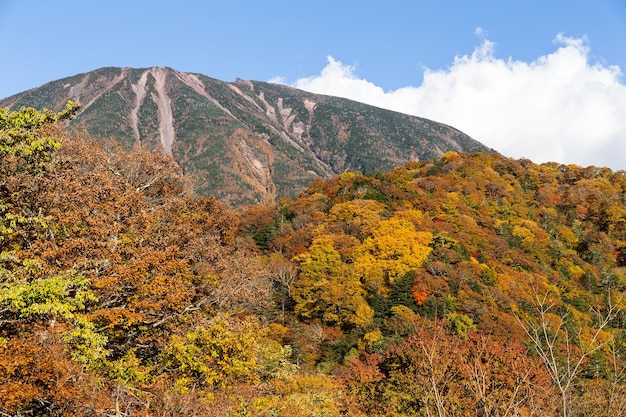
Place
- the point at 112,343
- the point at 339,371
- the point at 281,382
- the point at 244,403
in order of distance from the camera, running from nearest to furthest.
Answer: the point at 244,403, the point at 112,343, the point at 281,382, the point at 339,371

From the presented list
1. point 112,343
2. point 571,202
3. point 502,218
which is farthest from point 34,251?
point 571,202

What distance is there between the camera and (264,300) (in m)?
22.3

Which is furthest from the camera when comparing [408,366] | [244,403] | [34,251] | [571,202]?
[571,202]

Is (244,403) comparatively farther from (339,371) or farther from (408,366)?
(339,371)

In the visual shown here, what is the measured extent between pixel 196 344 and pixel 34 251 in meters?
5.69

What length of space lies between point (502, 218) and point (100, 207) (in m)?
67.9

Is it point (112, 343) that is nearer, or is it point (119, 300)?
point (119, 300)

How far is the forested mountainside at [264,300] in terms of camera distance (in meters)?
10.6

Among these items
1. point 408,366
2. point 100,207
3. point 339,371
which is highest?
point 100,207

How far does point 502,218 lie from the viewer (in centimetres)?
7075

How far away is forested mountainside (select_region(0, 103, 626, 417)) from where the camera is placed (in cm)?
1058

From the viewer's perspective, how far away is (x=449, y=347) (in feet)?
59.8

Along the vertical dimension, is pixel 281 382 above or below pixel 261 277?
below

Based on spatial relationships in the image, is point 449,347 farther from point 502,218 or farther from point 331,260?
point 502,218
